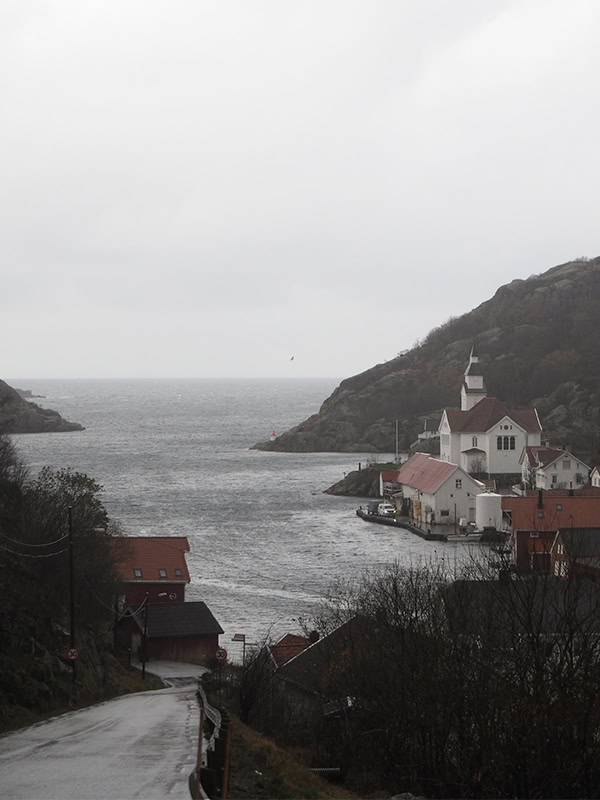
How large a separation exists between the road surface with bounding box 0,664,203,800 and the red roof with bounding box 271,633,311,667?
7241 millimetres

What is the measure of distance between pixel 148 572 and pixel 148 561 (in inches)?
24.2

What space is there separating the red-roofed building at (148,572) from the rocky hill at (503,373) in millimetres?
58794

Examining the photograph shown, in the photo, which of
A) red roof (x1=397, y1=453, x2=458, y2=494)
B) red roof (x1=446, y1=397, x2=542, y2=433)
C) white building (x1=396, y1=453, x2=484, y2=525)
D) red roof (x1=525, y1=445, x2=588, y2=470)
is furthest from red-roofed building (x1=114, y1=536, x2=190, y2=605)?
red roof (x1=446, y1=397, x2=542, y2=433)

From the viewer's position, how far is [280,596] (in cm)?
3722

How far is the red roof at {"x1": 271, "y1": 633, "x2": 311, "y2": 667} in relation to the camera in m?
25.5

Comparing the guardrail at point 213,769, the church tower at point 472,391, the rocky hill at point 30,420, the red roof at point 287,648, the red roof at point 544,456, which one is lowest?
the red roof at point 287,648

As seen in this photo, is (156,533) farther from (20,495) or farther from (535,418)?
(535,418)

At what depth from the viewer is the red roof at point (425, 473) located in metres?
60.7

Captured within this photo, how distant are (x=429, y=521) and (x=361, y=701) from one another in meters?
42.8

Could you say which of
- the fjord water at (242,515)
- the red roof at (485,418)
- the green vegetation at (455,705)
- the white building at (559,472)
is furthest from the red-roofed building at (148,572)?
the red roof at (485,418)

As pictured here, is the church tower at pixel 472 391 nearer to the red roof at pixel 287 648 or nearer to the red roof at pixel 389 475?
the red roof at pixel 389 475

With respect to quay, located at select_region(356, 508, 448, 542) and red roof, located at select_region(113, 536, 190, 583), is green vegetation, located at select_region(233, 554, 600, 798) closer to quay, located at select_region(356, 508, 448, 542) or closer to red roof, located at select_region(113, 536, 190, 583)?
red roof, located at select_region(113, 536, 190, 583)

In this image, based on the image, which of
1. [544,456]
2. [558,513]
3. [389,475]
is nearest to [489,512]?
[558,513]

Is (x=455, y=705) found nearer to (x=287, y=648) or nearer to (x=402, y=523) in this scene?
(x=287, y=648)
